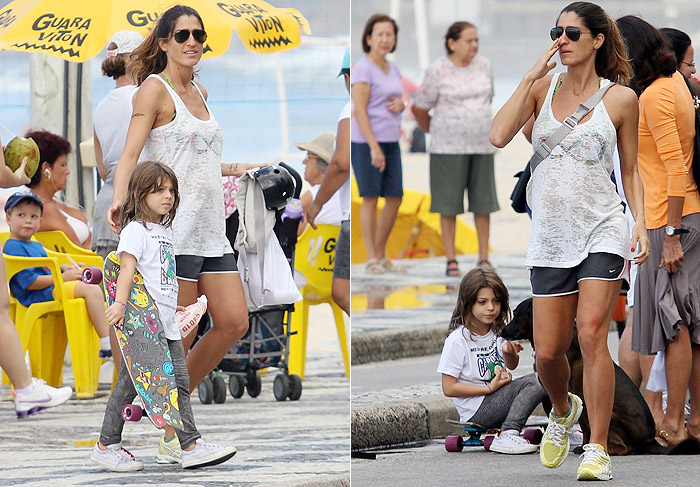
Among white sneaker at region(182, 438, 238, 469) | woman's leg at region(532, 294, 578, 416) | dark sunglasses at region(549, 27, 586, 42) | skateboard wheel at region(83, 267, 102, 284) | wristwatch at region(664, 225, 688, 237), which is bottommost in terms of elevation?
white sneaker at region(182, 438, 238, 469)

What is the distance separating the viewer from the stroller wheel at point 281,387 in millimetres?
8836

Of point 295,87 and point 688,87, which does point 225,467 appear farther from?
point 295,87

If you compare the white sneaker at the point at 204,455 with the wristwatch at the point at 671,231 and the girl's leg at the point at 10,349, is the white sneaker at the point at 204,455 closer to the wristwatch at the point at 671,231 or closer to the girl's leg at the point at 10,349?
the girl's leg at the point at 10,349

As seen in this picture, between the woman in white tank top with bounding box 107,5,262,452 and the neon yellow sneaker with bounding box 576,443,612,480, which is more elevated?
the woman in white tank top with bounding box 107,5,262,452

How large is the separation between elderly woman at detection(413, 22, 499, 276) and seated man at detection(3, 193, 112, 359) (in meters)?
4.41

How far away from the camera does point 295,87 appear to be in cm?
1606

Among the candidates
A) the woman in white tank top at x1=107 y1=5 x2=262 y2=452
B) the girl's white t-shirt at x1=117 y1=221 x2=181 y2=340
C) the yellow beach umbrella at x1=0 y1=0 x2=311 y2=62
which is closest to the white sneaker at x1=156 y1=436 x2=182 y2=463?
the woman in white tank top at x1=107 y1=5 x2=262 y2=452

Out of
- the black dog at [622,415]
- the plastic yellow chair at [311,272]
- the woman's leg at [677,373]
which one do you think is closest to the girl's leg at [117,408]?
the black dog at [622,415]

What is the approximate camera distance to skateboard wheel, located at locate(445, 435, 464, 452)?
7.11m

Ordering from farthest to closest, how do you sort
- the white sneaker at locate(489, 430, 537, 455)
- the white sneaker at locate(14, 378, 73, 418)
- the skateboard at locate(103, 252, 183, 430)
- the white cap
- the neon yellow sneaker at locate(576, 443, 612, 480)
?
the white cap → the white sneaker at locate(14, 378, 73, 418) → the white sneaker at locate(489, 430, 537, 455) → the skateboard at locate(103, 252, 183, 430) → the neon yellow sneaker at locate(576, 443, 612, 480)

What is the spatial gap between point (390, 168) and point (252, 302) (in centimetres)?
585

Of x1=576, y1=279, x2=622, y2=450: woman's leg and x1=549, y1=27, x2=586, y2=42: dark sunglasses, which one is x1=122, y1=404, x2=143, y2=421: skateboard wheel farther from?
x1=549, y1=27, x2=586, y2=42: dark sunglasses

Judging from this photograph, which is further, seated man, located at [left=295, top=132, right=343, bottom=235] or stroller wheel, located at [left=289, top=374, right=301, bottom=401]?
seated man, located at [left=295, top=132, right=343, bottom=235]

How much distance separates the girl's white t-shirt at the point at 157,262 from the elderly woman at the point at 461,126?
6.51 metres
